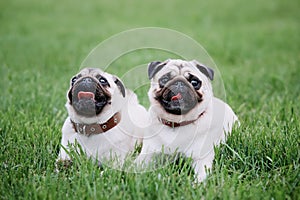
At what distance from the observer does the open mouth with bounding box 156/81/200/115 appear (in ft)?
11.9

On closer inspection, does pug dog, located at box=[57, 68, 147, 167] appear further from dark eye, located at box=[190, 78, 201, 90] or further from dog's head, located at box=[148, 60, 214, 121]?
dark eye, located at box=[190, 78, 201, 90]

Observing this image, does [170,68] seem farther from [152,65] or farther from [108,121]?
[108,121]

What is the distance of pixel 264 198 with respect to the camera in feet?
9.97

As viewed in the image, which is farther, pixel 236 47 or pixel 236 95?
pixel 236 47

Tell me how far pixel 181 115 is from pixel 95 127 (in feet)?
2.48

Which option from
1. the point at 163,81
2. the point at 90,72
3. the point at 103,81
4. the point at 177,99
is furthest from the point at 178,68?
the point at 90,72

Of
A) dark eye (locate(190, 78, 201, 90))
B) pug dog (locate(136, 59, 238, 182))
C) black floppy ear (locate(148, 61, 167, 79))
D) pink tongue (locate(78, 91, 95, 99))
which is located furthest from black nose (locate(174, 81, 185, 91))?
pink tongue (locate(78, 91, 95, 99))

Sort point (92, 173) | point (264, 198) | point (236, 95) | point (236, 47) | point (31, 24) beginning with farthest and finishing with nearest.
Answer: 1. point (31, 24)
2. point (236, 47)
3. point (236, 95)
4. point (92, 173)
5. point (264, 198)

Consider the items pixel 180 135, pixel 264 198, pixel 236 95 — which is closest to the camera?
pixel 264 198

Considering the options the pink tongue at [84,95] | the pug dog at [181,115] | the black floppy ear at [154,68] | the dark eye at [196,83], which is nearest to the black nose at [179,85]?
the pug dog at [181,115]

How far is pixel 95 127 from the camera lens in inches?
150

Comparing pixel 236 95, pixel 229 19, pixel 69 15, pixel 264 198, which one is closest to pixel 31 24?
pixel 69 15

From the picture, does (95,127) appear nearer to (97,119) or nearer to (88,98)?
(97,119)

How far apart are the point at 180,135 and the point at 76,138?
3.04 feet
